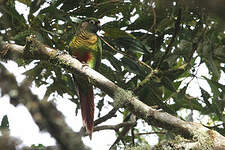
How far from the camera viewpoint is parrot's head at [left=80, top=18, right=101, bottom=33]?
243cm

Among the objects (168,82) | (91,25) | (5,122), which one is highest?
(91,25)

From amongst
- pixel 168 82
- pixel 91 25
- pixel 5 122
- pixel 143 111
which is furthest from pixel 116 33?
pixel 5 122

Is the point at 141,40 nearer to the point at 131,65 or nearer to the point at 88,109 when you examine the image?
the point at 131,65

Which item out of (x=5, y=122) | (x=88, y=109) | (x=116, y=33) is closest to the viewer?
(x=5, y=122)

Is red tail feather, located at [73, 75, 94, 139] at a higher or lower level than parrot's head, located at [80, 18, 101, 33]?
lower

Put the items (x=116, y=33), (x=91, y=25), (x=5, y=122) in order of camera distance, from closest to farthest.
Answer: (x=5, y=122) < (x=116, y=33) < (x=91, y=25)

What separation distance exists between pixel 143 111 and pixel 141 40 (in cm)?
100

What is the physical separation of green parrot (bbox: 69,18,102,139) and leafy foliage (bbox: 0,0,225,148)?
2.9 inches

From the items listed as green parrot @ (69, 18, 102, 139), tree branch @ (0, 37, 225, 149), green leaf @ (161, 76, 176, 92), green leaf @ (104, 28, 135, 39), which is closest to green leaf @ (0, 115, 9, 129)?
tree branch @ (0, 37, 225, 149)

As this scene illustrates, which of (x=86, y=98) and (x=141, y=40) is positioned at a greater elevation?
(x=141, y=40)

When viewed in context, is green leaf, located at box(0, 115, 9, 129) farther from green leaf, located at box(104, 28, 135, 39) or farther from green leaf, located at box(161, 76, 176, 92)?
green leaf, located at box(161, 76, 176, 92)

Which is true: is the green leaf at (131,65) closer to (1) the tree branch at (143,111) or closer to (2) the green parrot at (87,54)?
(2) the green parrot at (87,54)

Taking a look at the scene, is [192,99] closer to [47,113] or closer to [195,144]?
[195,144]

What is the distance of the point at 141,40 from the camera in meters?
2.47
